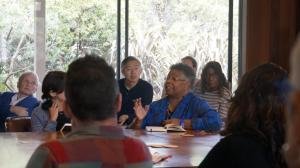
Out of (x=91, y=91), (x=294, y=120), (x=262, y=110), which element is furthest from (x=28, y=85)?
(x=294, y=120)

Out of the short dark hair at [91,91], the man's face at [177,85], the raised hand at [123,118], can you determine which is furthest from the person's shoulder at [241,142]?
the raised hand at [123,118]

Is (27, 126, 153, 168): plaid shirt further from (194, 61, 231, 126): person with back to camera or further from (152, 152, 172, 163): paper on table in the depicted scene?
(194, 61, 231, 126): person with back to camera

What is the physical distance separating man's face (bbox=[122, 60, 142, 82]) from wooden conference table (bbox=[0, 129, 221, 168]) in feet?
4.68

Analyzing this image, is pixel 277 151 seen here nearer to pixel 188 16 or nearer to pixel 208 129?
pixel 208 129

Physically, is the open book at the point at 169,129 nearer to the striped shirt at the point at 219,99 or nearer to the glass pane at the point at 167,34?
the striped shirt at the point at 219,99

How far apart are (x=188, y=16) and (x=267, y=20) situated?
3.74 feet

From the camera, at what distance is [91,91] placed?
1657 millimetres

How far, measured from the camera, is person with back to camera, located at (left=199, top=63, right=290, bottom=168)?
6.93 ft

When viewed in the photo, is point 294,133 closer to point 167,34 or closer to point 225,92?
point 225,92

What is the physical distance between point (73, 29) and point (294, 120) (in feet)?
23.5

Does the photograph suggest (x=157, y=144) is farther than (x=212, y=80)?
No

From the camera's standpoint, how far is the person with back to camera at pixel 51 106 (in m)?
4.34

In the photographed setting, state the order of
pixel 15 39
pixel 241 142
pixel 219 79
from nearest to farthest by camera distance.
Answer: pixel 241 142 → pixel 219 79 → pixel 15 39

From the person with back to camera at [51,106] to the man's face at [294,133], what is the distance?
359cm
